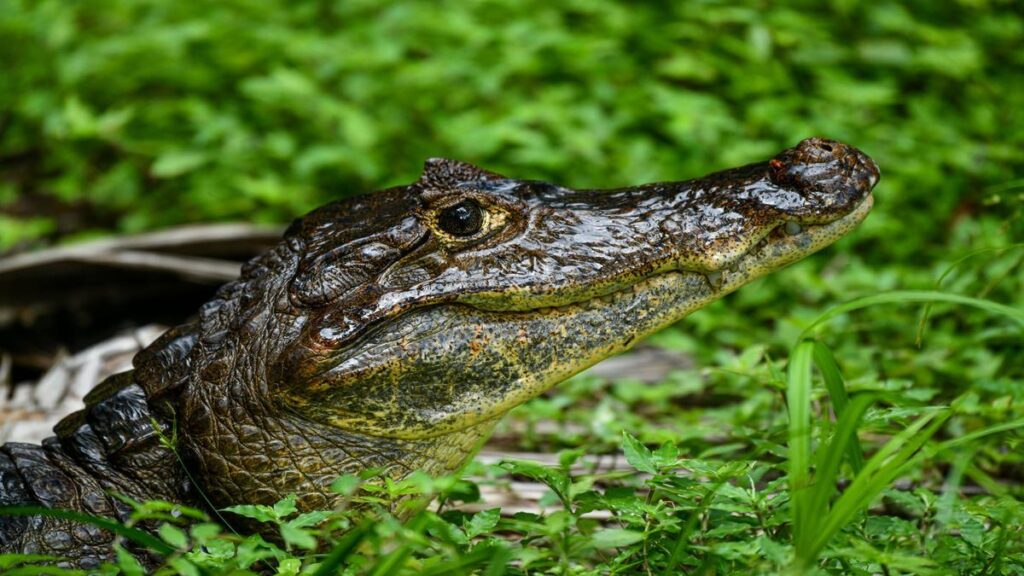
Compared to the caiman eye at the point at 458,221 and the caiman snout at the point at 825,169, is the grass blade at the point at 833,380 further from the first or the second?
the caiman eye at the point at 458,221

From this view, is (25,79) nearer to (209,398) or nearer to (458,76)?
(458,76)

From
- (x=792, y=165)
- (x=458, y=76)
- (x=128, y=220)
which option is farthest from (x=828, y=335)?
(x=128, y=220)

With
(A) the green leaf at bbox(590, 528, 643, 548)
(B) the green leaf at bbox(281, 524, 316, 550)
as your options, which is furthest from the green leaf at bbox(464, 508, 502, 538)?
(B) the green leaf at bbox(281, 524, 316, 550)

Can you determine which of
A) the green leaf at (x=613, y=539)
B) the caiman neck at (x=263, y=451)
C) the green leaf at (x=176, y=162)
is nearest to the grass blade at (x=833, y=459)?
the green leaf at (x=613, y=539)

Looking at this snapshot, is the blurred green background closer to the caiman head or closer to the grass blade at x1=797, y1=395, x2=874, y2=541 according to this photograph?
the caiman head

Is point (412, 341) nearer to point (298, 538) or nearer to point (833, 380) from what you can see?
point (298, 538)

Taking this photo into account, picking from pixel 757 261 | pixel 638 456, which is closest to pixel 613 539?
pixel 638 456
